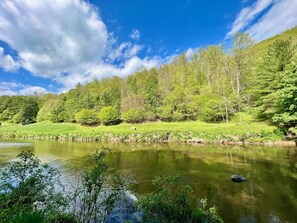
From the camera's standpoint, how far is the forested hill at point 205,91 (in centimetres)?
3447

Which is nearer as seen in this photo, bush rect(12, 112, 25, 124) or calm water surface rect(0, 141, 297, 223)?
calm water surface rect(0, 141, 297, 223)

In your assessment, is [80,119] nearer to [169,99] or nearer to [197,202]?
[169,99]

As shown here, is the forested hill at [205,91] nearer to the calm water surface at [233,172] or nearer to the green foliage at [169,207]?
the calm water surface at [233,172]

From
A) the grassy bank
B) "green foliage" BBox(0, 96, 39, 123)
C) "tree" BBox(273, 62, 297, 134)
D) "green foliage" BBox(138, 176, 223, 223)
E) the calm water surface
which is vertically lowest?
the calm water surface

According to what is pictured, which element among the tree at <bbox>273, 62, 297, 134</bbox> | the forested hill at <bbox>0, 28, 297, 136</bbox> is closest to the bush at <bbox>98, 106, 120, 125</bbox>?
the forested hill at <bbox>0, 28, 297, 136</bbox>

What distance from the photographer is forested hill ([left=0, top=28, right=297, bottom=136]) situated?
113ft

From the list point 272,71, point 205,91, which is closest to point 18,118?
point 205,91

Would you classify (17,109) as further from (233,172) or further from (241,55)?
(233,172)

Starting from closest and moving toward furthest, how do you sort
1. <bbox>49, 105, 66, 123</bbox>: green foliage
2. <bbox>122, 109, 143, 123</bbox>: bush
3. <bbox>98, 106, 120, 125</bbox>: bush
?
<bbox>122, 109, 143, 123</bbox>: bush
<bbox>98, 106, 120, 125</bbox>: bush
<bbox>49, 105, 66, 123</bbox>: green foliage

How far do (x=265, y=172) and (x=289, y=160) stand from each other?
5174mm

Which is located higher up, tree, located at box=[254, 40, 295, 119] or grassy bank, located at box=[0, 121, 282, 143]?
tree, located at box=[254, 40, 295, 119]

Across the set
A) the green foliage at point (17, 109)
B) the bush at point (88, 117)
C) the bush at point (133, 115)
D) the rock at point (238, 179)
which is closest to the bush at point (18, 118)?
the green foliage at point (17, 109)

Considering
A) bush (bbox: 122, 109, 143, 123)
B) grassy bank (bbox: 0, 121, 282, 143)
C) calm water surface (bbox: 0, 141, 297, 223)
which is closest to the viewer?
calm water surface (bbox: 0, 141, 297, 223)

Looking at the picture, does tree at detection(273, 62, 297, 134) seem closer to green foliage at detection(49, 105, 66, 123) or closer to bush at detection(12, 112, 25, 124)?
green foliage at detection(49, 105, 66, 123)
